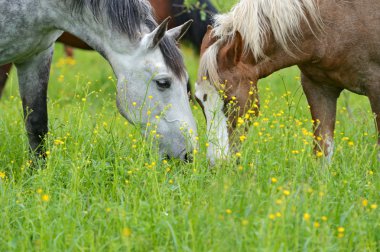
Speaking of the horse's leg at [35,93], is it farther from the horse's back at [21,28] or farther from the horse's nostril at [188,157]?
the horse's nostril at [188,157]

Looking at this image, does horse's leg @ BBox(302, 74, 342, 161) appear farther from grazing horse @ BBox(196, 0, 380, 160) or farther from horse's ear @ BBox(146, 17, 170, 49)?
horse's ear @ BBox(146, 17, 170, 49)

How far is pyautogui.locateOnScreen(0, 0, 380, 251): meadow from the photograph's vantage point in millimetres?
3373

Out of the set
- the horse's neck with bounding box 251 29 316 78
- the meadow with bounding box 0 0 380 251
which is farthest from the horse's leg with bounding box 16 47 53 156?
the horse's neck with bounding box 251 29 316 78

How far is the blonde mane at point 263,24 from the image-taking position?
491cm

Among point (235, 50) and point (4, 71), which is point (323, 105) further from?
point (4, 71)

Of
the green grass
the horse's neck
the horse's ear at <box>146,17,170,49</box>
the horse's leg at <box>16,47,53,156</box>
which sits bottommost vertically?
the green grass

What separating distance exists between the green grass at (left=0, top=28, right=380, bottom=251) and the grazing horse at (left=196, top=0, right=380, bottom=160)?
1.23 ft

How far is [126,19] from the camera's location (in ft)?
14.8

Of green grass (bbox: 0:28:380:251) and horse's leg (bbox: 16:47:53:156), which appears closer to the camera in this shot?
green grass (bbox: 0:28:380:251)

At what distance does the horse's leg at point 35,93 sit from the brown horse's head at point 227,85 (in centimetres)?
116

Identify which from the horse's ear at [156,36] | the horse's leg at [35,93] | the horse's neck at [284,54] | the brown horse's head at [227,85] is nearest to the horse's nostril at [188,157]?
the brown horse's head at [227,85]

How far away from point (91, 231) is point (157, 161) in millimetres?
1032

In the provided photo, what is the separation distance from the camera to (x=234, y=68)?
4.94m

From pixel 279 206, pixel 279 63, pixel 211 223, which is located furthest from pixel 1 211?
pixel 279 63
